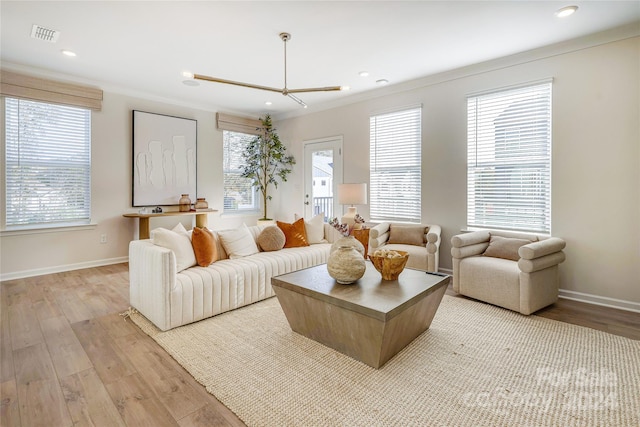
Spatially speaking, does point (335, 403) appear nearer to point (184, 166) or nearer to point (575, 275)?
point (575, 275)

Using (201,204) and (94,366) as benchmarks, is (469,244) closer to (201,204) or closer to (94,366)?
(94,366)

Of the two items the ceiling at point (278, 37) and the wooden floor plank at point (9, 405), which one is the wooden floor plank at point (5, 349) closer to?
the wooden floor plank at point (9, 405)

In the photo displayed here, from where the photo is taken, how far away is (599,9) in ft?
8.91

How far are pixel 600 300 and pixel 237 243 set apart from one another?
12.4 ft

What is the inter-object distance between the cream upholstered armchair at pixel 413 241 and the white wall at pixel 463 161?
0.38 meters

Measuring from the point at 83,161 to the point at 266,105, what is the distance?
3068mm

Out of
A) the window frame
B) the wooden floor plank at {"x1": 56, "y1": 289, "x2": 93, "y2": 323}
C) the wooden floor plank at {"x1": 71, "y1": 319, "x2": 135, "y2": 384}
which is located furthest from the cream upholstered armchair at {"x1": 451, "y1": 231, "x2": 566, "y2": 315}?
the window frame

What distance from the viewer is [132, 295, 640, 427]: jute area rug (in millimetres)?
1617

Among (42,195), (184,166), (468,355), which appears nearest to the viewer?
(468,355)

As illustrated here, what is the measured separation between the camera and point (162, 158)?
5297 millimetres

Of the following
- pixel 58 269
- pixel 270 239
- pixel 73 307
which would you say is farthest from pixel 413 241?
pixel 58 269

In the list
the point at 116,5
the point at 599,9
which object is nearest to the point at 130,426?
the point at 116,5

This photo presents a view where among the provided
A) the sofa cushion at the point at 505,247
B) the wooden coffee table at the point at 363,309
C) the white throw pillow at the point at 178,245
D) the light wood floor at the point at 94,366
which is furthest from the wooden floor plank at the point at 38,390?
the sofa cushion at the point at 505,247

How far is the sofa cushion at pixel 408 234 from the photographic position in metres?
4.16
